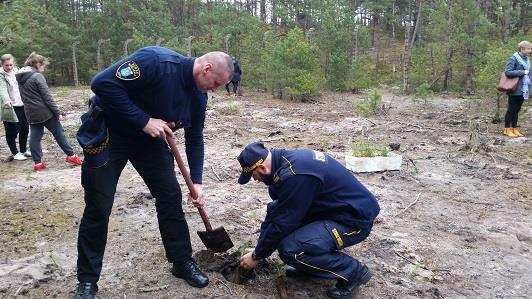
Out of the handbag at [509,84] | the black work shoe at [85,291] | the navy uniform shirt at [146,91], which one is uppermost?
the navy uniform shirt at [146,91]

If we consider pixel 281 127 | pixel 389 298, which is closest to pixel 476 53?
pixel 281 127

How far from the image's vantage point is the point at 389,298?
10.6ft

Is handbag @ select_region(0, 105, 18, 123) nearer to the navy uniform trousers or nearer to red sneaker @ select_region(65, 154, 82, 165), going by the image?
red sneaker @ select_region(65, 154, 82, 165)

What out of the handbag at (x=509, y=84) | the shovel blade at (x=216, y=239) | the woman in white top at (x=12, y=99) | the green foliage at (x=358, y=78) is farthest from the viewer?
the green foliage at (x=358, y=78)

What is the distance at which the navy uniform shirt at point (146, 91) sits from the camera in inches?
107

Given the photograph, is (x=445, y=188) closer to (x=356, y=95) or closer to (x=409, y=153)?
(x=409, y=153)

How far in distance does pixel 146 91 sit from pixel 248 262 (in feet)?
4.46

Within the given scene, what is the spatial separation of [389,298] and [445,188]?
2926 mm

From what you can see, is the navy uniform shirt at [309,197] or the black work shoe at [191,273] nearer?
the navy uniform shirt at [309,197]

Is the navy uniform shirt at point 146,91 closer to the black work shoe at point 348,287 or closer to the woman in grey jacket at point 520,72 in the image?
the black work shoe at point 348,287

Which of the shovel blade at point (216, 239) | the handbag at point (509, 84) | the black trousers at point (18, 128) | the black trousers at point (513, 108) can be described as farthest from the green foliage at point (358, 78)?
the shovel blade at point (216, 239)

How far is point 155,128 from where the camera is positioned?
9.07 feet

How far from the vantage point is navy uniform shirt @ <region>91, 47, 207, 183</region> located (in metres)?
2.71

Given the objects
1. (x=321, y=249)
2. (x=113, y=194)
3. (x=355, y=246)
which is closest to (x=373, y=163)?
(x=355, y=246)
